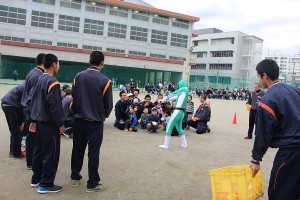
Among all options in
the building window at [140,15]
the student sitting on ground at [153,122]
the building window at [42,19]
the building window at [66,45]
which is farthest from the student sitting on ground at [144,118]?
the building window at [140,15]

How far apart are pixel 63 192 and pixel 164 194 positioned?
1460mm

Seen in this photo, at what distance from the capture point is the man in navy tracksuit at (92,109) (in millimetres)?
4379

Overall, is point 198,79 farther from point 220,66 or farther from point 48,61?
point 48,61

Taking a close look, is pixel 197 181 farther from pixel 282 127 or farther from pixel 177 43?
pixel 177 43

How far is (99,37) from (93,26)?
1.84 metres

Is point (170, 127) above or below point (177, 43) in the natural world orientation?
below

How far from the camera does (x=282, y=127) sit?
313 cm

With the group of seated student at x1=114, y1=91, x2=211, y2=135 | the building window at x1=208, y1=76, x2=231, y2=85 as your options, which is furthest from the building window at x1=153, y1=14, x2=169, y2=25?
the group of seated student at x1=114, y1=91, x2=211, y2=135

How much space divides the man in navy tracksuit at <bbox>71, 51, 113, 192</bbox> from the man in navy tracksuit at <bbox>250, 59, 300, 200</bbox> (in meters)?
2.22

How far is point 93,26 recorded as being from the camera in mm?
46094

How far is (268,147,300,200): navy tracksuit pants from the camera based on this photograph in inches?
120

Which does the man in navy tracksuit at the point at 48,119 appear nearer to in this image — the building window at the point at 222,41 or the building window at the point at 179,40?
the building window at the point at 179,40

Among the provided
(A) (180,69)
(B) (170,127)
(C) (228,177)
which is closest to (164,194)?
(C) (228,177)

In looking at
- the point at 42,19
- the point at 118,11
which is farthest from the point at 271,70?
the point at 118,11
